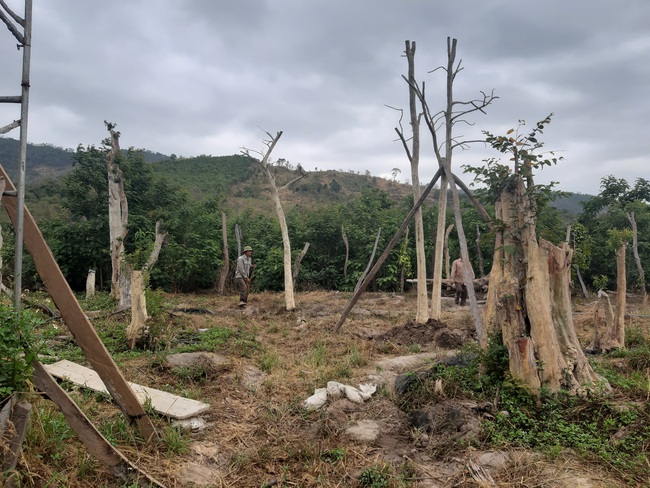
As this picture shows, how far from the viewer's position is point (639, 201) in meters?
17.0

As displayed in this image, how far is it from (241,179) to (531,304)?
42.6m

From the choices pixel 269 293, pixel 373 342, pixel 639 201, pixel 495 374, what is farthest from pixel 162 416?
pixel 639 201

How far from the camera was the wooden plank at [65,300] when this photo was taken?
9.07ft

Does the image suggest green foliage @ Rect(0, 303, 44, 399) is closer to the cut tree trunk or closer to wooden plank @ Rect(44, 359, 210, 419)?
wooden plank @ Rect(44, 359, 210, 419)

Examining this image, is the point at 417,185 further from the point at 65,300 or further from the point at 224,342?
the point at 65,300

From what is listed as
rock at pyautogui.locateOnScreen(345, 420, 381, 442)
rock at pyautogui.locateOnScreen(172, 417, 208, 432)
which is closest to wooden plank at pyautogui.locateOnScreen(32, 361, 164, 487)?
rock at pyautogui.locateOnScreen(172, 417, 208, 432)

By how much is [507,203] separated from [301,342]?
14.3 ft

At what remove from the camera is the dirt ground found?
11.1ft

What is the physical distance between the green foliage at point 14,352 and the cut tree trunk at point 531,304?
4.24 meters

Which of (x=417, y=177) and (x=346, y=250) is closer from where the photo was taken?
(x=417, y=177)

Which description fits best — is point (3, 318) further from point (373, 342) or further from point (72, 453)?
point (373, 342)

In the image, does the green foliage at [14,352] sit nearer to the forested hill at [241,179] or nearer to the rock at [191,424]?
the rock at [191,424]

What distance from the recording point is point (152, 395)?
14.8 feet

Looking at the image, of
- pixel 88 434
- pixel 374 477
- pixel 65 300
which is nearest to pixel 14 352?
pixel 65 300
